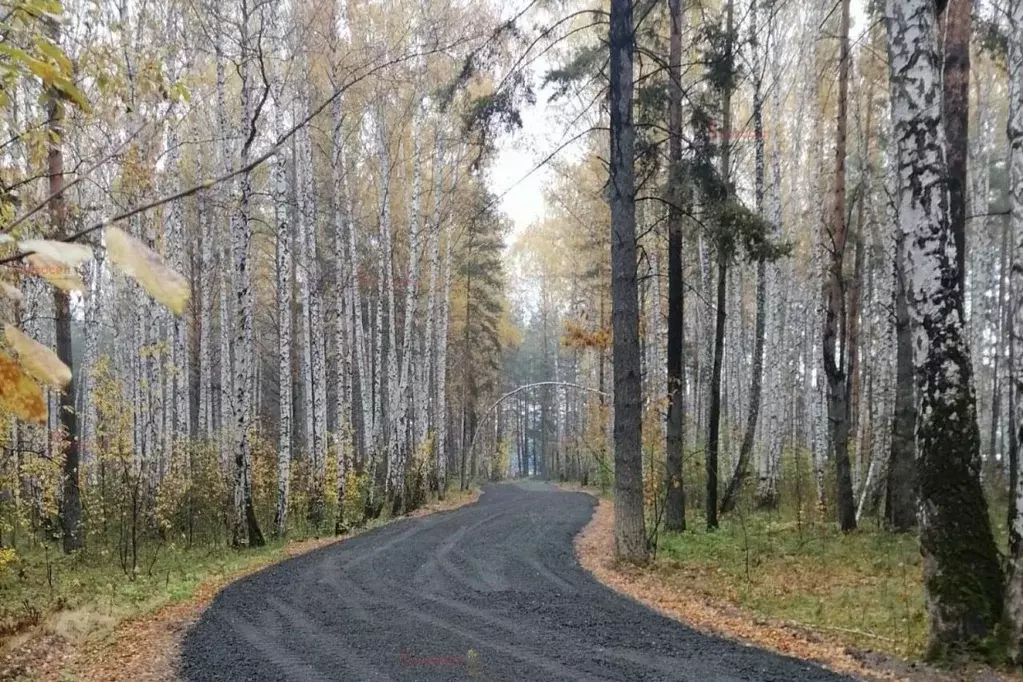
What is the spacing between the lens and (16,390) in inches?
41.8

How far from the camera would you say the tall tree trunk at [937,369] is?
479 cm

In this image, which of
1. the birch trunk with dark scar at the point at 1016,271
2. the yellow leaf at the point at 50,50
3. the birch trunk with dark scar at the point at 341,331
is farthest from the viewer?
the birch trunk with dark scar at the point at 341,331

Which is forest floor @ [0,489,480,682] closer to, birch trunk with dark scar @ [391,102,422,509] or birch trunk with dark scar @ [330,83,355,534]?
birch trunk with dark scar @ [330,83,355,534]

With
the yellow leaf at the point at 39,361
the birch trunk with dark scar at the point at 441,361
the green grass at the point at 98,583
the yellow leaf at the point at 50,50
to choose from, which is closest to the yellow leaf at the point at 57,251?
the yellow leaf at the point at 39,361

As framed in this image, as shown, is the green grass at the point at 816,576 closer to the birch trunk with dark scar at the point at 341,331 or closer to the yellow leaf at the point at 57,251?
the yellow leaf at the point at 57,251

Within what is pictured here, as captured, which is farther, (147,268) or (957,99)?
(957,99)

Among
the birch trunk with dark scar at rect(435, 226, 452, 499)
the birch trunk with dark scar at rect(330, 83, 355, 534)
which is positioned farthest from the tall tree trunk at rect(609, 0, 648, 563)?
the birch trunk with dark scar at rect(435, 226, 452, 499)

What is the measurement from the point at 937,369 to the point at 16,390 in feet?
18.1

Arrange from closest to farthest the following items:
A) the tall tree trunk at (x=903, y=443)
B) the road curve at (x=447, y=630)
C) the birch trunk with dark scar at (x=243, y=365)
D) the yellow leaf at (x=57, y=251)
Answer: the yellow leaf at (x=57, y=251) < the road curve at (x=447, y=630) < the tall tree trunk at (x=903, y=443) < the birch trunk with dark scar at (x=243, y=365)

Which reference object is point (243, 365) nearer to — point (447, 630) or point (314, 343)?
point (314, 343)

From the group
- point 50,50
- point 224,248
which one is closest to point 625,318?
point 50,50

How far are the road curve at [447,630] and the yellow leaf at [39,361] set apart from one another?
186 inches

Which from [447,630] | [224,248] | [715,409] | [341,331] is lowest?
[447,630]

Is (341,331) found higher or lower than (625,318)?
higher
